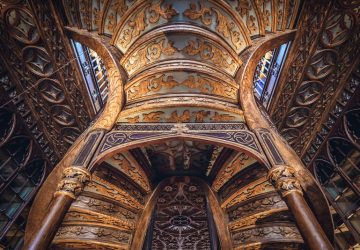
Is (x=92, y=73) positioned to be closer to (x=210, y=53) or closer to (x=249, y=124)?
(x=210, y=53)

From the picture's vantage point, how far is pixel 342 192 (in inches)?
203

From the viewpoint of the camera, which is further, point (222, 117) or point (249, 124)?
point (222, 117)

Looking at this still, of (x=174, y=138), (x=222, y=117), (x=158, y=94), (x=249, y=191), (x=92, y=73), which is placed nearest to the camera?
(x=174, y=138)

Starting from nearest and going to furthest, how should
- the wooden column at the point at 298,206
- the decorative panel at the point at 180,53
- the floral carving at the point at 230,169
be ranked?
the wooden column at the point at 298,206, the decorative panel at the point at 180,53, the floral carving at the point at 230,169

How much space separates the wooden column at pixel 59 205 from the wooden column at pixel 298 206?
2.75 m

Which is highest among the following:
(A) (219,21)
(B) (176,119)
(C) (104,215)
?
(A) (219,21)

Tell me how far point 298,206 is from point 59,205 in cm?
300

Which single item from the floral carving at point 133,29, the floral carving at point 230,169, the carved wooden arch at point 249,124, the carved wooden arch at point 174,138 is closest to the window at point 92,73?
the carved wooden arch at point 249,124

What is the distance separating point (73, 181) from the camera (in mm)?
3182

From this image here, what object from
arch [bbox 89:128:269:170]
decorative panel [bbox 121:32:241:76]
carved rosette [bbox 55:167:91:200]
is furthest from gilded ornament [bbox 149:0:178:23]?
carved rosette [bbox 55:167:91:200]

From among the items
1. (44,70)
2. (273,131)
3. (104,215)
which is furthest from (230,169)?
(44,70)

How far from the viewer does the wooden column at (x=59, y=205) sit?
2516 millimetres

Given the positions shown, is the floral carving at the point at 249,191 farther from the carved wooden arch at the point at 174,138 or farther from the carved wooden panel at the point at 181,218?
the carved wooden arch at the point at 174,138

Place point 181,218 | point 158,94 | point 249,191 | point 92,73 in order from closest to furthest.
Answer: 1. point 158,94
2. point 249,191
3. point 92,73
4. point 181,218
